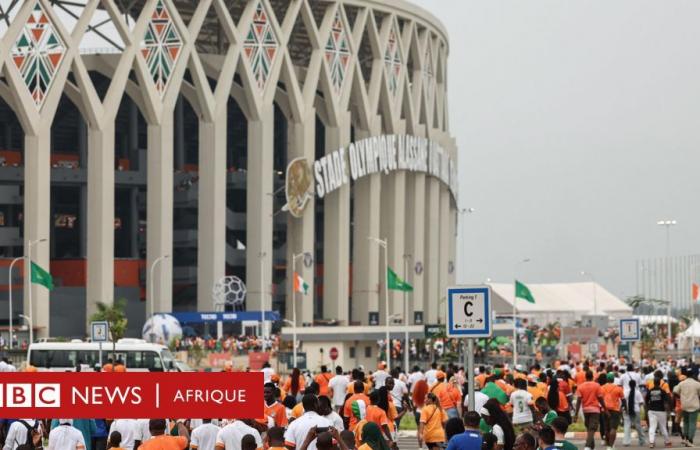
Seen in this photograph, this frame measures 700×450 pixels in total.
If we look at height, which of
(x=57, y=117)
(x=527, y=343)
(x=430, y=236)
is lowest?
(x=527, y=343)

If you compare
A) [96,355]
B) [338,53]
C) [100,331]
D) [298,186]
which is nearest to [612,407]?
[100,331]

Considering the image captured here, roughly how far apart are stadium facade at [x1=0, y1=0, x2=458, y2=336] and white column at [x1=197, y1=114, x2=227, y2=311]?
9 cm

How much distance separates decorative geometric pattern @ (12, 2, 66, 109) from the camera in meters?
78.2

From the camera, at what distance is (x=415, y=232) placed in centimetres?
10719

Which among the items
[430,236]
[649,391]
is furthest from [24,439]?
[430,236]

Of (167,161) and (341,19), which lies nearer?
(167,161)

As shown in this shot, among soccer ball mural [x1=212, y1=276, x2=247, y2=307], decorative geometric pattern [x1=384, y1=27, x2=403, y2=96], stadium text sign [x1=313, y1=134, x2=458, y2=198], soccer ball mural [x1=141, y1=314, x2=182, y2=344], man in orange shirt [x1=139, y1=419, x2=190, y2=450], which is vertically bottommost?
man in orange shirt [x1=139, y1=419, x2=190, y2=450]

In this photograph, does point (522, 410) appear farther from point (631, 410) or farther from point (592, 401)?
point (631, 410)

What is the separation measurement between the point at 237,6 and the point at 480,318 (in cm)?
7750

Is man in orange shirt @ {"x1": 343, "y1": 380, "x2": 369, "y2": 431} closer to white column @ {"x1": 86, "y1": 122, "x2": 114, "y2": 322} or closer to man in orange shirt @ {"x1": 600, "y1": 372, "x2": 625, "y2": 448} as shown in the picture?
man in orange shirt @ {"x1": 600, "y1": 372, "x2": 625, "y2": 448}

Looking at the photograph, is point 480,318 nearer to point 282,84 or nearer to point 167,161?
point 167,161

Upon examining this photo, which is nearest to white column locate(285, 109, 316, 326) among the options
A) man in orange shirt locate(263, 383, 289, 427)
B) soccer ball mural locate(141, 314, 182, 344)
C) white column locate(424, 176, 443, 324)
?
soccer ball mural locate(141, 314, 182, 344)

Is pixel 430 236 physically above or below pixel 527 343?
above

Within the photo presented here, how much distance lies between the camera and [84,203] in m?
95.2
